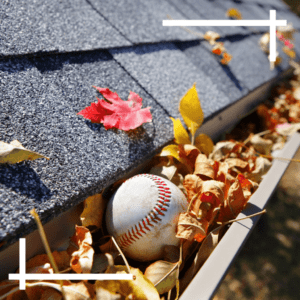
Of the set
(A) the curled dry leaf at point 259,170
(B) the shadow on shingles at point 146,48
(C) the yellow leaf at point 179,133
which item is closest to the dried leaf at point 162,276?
(C) the yellow leaf at point 179,133

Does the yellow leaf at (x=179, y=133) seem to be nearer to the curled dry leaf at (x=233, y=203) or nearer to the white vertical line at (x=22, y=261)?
the curled dry leaf at (x=233, y=203)

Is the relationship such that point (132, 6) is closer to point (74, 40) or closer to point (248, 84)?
point (74, 40)

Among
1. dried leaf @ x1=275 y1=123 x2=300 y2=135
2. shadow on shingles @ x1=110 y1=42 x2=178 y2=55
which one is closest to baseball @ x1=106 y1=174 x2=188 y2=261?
shadow on shingles @ x1=110 y1=42 x2=178 y2=55

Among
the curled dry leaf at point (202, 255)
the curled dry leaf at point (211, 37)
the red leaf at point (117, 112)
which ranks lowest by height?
the curled dry leaf at point (202, 255)

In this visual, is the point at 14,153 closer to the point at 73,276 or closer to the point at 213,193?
the point at 73,276

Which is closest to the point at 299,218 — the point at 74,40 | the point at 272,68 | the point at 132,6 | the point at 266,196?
the point at 272,68

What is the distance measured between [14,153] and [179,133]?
22.1 inches

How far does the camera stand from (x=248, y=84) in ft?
4.88

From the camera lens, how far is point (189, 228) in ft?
2.45

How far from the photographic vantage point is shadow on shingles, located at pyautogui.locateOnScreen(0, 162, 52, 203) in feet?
1.99

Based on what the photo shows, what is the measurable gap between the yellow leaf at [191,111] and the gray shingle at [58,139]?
9 centimetres

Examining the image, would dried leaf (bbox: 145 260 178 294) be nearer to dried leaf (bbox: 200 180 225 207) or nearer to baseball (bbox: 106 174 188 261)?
baseball (bbox: 106 174 188 261)

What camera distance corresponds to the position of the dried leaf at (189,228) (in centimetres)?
74

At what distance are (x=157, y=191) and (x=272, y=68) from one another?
1565 mm
